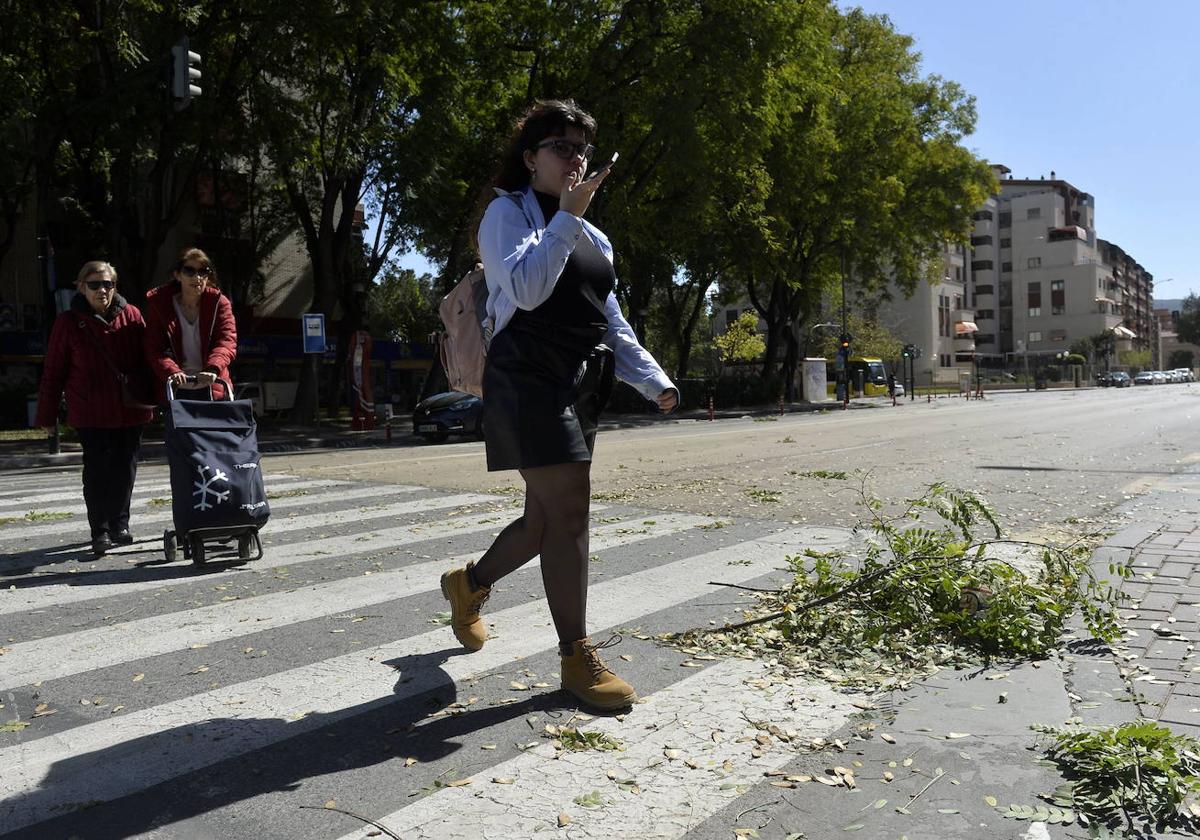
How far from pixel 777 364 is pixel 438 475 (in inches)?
1489

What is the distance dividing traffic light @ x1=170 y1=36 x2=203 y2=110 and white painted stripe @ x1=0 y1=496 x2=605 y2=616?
319 inches

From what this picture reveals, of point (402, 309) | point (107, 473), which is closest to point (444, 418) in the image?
point (107, 473)

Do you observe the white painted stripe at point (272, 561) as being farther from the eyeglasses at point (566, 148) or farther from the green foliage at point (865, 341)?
the green foliage at point (865, 341)

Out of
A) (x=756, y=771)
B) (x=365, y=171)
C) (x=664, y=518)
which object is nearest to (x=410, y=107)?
(x=365, y=171)

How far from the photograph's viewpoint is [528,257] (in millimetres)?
2982

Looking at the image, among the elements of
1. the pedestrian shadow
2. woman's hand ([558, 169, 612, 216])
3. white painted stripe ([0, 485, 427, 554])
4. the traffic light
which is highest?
the traffic light

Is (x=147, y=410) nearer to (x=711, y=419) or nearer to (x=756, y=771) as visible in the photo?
(x=756, y=771)

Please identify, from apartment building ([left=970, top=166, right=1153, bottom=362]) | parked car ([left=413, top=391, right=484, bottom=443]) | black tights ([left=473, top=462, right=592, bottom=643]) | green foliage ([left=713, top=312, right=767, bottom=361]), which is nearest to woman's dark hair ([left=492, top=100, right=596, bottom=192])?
black tights ([left=473, top=462, right=592, bottom=643])

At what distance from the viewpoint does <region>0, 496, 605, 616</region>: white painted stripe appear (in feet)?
16.1

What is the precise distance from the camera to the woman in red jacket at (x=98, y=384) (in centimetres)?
605

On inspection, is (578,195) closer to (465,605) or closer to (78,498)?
A: (465,605)

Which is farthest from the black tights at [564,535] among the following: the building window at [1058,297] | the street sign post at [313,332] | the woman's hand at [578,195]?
the building window at [1058,297]

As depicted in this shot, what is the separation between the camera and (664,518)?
7668 millimetres

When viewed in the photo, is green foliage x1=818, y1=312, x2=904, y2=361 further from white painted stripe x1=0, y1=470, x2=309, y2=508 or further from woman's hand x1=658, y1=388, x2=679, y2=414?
woman's hand x1=658, y1=388, x2=679, y2=414
